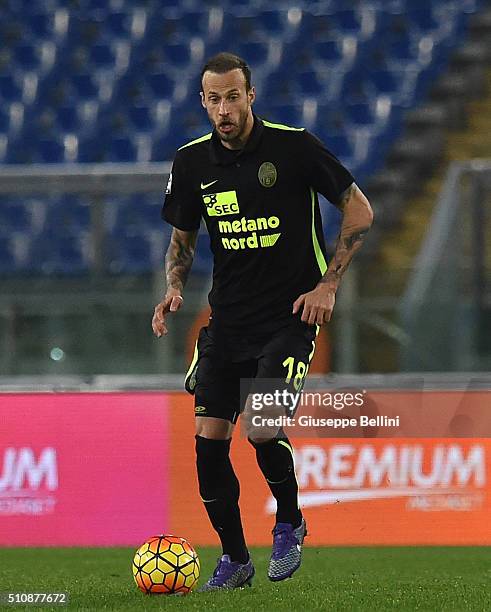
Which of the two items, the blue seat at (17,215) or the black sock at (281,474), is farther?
the blue seat at (17,215)

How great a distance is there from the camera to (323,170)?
4.85 metres

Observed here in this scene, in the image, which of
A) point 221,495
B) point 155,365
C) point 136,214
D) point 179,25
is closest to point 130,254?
point 136,214

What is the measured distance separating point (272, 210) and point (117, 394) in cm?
268

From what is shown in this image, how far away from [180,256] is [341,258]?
0.70 meters

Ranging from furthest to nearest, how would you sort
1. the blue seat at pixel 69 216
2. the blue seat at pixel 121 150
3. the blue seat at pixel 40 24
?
the blue seat at pixel 40 24, the blue seat at pixel 121 150, the blue seat at pixel 69 216

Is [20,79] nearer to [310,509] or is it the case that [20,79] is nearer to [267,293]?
[310,509]

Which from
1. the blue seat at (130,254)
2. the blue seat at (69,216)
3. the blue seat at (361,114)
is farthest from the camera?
the blue seat at (361,114)

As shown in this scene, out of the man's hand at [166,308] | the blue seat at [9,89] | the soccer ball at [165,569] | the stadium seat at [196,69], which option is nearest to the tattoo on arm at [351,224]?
the man's hand at [166,308]

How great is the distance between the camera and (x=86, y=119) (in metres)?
11.8

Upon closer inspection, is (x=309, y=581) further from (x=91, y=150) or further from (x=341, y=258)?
(x=91, y=150)

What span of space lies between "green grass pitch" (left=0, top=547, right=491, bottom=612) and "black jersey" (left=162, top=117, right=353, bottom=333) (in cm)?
102

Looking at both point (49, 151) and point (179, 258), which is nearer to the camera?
point (179, 258)

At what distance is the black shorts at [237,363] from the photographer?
15.8 ft

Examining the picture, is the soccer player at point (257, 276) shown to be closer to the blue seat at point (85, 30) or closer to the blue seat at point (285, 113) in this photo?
the blue seat at point (285, 113)
